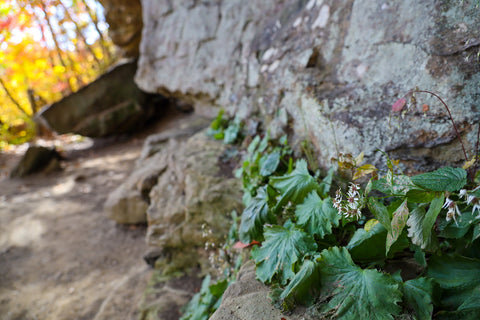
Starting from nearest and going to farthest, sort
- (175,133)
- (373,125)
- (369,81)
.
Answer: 1. (373,125)
2. (369,81)
3. (175,133)

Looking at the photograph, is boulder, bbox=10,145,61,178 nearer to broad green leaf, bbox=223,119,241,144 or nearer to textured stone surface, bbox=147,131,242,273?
textured stone surface, bbox=147,131,242,273

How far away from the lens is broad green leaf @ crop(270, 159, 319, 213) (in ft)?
5.35

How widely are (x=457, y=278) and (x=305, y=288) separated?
0.54 metres

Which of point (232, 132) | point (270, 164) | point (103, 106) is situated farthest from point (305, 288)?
point (103, 106)

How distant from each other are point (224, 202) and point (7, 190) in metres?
4.63

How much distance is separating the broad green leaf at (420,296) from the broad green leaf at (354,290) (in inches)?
1.9

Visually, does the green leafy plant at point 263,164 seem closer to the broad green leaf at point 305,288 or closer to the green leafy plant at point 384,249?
the green leafy plant at point 384,249

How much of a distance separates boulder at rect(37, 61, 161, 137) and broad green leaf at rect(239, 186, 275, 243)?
5182 mm

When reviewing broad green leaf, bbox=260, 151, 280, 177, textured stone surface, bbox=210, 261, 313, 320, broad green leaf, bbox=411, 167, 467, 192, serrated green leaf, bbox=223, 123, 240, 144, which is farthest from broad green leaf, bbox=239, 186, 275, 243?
serrated green leaf, bbox=223, 123, 240, 144

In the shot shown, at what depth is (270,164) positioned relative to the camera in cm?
218

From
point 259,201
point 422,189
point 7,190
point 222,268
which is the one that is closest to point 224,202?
point 222,268

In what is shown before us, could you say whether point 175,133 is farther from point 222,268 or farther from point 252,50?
point 222,268

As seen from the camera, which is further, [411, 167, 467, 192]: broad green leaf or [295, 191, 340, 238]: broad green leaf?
[295, 191, 340, 238]: broad green leaf

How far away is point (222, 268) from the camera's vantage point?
2.26 m
